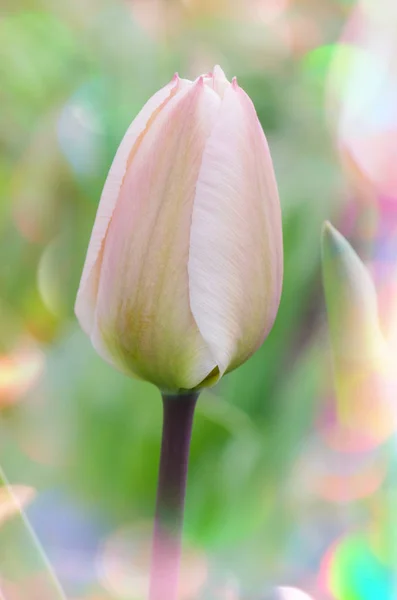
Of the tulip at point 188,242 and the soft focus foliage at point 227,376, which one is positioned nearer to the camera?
the tulip at point 188,242

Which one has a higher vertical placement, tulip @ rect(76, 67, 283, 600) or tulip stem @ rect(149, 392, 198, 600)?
tulip @ rect(76, 67, 283, 600)

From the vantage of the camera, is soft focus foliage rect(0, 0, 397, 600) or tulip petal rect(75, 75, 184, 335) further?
soft focus foliage rect(0, 0, 397, 600)

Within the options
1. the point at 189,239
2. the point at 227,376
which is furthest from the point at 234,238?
the point at 227,376

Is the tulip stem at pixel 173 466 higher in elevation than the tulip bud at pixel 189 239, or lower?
lower

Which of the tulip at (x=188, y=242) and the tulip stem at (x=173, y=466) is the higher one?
the tulip at (x=188, y=242)

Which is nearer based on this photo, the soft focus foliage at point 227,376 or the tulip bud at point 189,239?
the tulip bud at point 189,239
